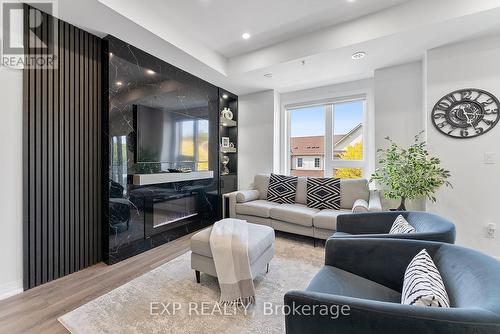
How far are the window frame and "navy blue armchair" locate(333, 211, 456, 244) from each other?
210cm

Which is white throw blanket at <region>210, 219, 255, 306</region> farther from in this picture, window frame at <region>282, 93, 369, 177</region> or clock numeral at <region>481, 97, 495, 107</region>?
clock numeral at <region>481, 97, 495, 107</region>

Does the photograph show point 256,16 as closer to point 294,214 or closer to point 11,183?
point 294,214

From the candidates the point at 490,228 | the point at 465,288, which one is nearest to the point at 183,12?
the point at 465,288

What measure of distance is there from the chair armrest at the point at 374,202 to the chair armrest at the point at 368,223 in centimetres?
84

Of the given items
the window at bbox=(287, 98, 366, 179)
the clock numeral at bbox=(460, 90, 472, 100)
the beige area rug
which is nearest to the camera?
the beige area rug

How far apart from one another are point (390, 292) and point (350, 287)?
0.22 meters

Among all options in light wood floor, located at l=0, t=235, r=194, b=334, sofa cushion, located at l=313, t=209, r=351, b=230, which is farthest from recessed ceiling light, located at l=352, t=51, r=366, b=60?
light wood floor, located at l=0, t=235, r=194, b=334

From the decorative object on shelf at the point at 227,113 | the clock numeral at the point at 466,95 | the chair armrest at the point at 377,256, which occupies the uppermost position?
the decorative object on shelf at the point at 227,113

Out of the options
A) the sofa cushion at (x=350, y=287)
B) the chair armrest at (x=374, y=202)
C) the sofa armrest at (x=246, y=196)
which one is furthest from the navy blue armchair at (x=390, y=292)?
the sofa armrest at (x=246, y=196)

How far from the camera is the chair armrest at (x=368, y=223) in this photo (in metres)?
2.00

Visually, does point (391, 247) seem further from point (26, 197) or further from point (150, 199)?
point (26, 197)

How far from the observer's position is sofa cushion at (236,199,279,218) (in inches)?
137

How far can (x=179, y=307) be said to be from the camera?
1.79 metres

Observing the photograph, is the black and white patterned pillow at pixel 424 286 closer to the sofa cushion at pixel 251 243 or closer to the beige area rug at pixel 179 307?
the beige area rug at pixel 179 307
